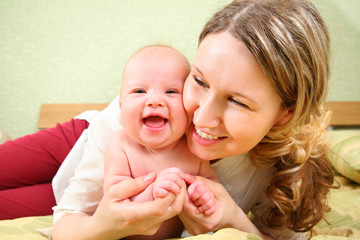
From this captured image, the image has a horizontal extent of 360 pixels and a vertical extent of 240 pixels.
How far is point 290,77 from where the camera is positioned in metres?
0.76

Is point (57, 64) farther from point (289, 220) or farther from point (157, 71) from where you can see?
point (289, 220)

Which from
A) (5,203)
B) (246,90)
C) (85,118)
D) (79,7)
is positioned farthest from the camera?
(79,7)

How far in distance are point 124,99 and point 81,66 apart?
5.93 feet

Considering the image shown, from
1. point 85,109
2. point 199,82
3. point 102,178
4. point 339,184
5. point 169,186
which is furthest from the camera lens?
point 85,109

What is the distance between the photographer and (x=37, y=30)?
257 centimetres

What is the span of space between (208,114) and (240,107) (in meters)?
0.08

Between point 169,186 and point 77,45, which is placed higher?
point 77,45

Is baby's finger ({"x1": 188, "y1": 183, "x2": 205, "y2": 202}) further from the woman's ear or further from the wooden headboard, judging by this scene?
the wooden headboard

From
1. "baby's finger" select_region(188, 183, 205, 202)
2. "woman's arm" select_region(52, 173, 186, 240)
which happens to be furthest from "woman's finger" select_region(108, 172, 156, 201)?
"baby's finger" select_region(188, 183, 205, 202)

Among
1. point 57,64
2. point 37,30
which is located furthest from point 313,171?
point 37,30

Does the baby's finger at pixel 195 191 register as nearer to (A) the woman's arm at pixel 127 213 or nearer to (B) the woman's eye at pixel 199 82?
(A) the woman's arm at pixel 127 213

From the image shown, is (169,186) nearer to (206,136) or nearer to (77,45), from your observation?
(206,136)

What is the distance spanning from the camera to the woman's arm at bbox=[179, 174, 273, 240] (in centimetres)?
83

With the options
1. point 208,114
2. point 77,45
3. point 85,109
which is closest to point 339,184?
point 208,114
